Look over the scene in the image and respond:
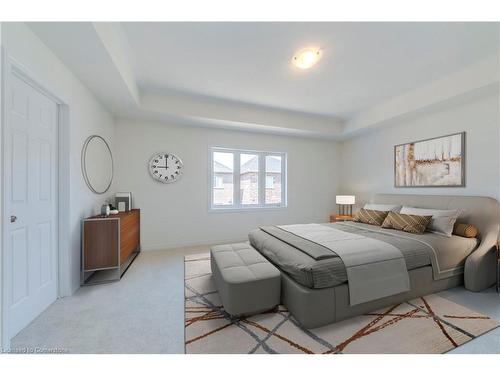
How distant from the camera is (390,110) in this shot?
341 centimetres

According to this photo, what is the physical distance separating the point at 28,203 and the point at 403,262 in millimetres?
3382

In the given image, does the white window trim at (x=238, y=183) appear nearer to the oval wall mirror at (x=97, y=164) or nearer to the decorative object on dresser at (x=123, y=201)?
the decorative object on dresser at (x=123, y=201)

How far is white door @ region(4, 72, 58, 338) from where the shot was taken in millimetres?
1492

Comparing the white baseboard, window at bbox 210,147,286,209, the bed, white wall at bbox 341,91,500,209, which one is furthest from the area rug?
window at bbox 210,147,286,209

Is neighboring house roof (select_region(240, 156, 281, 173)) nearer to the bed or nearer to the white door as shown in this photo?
the bed

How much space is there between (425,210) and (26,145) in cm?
466

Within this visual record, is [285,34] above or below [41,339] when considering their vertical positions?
above

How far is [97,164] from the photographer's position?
2.82 meters

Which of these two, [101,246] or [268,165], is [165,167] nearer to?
[101,246]

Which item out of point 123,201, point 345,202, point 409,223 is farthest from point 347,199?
point 123,201

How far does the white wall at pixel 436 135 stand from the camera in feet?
8.63

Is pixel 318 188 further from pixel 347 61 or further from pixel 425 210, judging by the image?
pixel 347 61
